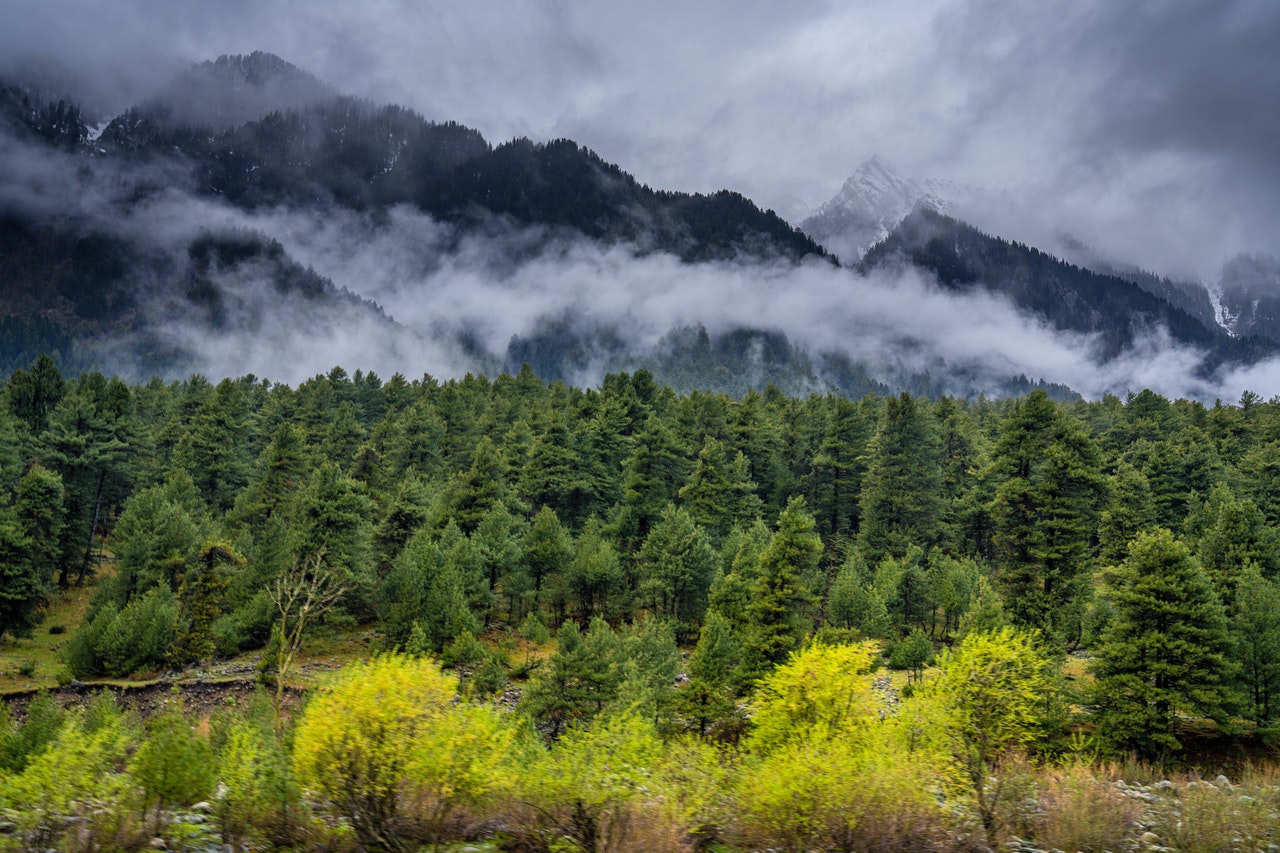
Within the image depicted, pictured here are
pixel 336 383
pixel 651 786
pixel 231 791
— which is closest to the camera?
pixel 231 791

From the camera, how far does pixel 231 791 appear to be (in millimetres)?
9359

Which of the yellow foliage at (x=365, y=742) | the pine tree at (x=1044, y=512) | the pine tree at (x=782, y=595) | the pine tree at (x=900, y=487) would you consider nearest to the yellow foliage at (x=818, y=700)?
the yellow foliage at (x=365, y=742)

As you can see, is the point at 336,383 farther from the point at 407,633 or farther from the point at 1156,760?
the point at 1156,760

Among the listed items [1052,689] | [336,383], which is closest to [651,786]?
[1052,689]

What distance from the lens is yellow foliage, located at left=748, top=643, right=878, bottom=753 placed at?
13.6 m

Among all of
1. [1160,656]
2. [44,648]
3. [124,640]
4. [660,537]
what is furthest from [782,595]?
[44,648]

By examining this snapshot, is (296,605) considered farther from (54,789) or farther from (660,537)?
(54,789)

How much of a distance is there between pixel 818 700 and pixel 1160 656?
1706cm

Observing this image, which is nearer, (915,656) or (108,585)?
(915,656)

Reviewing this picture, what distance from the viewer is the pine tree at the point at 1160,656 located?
21438mm

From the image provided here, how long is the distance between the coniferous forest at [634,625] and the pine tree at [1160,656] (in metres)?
0.13

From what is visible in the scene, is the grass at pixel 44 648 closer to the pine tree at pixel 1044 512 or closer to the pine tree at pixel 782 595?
the pine tree at pixel 782 595

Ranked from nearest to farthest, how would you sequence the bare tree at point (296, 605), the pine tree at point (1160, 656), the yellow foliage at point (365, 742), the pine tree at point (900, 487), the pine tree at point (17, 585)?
the yellow foliage at point (365, 742) → the bare tree at point (296, 605) → the pine tree at point (1160, 656) → the pine tree at point (17, 585) → the pine tree at point (900, 487)

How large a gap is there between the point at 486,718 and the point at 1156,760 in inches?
975
